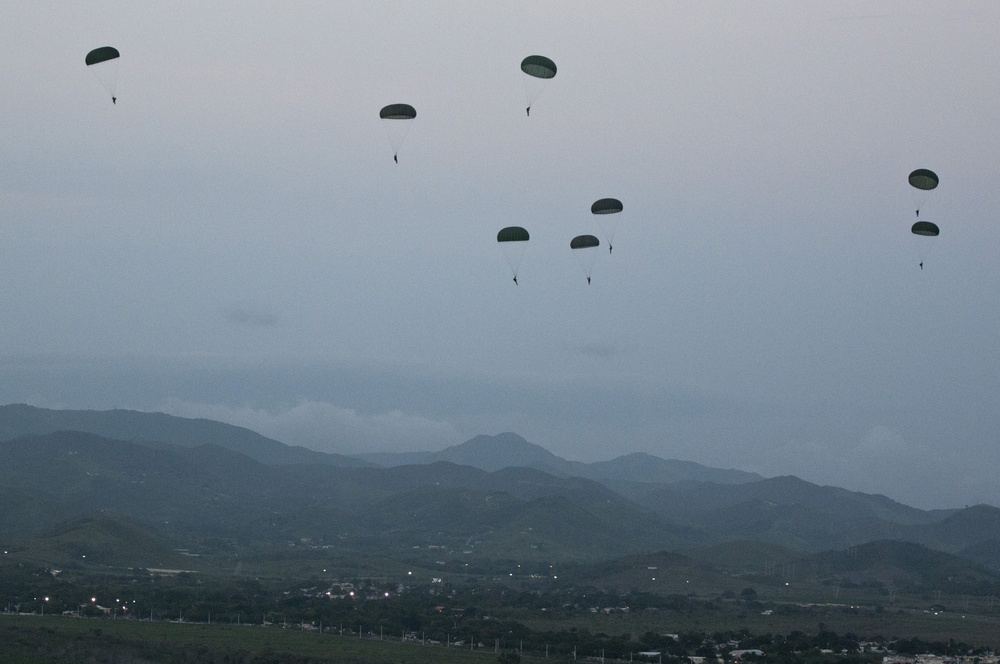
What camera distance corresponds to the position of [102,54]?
69188 mm

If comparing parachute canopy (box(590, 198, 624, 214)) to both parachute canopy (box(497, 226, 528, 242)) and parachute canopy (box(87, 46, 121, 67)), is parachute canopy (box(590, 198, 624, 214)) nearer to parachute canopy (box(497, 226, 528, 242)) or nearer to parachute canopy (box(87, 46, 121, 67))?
parachute canopy (box(497, 226, 528, 242))

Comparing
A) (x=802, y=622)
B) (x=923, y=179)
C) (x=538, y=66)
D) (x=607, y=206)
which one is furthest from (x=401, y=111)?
(x=802, y=622)

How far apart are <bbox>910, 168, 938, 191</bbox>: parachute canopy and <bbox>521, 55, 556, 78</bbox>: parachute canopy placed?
22.0m

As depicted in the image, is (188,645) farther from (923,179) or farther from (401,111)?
(923,179)

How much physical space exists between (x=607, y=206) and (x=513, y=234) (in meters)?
6.33

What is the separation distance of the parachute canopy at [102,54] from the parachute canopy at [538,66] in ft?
77.5

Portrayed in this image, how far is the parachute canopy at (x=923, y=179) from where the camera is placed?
232 feet

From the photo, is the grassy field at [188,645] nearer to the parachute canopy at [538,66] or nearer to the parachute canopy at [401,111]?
the parachute canopy at [401,111]

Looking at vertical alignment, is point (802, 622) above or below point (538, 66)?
below

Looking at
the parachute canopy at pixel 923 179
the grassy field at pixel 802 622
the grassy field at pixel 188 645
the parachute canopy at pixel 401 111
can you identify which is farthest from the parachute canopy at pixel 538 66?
the grassy field at pixel 802 622

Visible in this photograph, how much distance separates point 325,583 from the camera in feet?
539

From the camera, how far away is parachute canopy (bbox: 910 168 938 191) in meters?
70.6

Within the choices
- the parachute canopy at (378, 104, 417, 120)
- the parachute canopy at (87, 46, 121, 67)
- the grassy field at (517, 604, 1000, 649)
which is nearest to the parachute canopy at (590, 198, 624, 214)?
the parachute canopy at (378, 104, 417, 120)

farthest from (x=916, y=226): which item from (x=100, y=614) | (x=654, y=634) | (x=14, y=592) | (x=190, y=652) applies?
(x=14, y=592)
